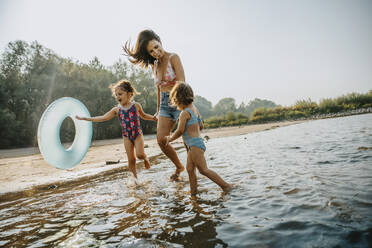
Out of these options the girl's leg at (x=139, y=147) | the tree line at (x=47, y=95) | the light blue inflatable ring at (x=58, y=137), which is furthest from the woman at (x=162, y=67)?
the tree line at (x=47, y=95)

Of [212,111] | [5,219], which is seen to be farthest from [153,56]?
[212,111]

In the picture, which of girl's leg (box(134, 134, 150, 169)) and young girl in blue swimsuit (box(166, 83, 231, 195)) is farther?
girl's leg (box(134, 134, 150, 169))

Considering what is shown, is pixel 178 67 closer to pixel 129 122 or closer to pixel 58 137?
pixel 129 122

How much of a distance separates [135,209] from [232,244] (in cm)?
136

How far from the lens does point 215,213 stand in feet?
7.64

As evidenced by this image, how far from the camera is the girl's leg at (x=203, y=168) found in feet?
9.93

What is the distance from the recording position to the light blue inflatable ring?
4.12 m

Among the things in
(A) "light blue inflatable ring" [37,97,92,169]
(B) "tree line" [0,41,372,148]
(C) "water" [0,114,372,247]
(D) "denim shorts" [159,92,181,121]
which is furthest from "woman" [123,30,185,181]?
(B) "tree line" [0,41,372,148]

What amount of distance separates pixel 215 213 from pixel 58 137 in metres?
3.48

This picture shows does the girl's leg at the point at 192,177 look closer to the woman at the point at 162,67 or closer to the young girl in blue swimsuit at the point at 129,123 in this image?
the woman at the point at 162,67

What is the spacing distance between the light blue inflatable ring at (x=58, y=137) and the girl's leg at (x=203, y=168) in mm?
2644

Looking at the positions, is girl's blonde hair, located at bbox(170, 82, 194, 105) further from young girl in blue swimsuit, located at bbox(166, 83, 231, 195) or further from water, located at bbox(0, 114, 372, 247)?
water, located at bbox(0, 114, 372, 247)

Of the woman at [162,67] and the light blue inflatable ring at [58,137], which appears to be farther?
the light blue inflatable ring at [58,137]

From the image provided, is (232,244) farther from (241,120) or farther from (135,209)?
(241,120)
